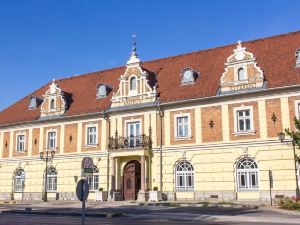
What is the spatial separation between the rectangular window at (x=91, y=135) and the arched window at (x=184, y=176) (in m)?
7.92

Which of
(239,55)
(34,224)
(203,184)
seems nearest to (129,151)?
(203,184)

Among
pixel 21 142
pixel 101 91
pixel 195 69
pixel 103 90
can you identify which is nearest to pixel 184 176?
pixel 195 69

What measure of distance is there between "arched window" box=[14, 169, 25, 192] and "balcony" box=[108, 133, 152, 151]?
10423mm

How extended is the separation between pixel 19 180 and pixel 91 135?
29.3ft

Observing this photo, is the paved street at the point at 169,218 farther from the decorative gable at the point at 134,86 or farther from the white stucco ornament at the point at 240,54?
the decorative gable at the point at 134,86

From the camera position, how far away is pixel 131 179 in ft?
112

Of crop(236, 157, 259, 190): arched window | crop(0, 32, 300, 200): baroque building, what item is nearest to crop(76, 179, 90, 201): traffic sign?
crop(0, 32, 300, 200): baroque building

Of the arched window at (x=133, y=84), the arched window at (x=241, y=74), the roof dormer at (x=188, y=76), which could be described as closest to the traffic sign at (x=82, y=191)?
the arched window at (x=241, y=74)

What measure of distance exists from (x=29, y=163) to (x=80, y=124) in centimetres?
650

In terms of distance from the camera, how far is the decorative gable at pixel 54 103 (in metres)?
39.1

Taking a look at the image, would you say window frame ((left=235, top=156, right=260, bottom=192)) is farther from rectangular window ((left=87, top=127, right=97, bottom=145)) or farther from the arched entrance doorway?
rectangular window ((left=87, top=127, right=97, bottom=145))

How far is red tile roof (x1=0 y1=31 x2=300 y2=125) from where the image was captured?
101 feet

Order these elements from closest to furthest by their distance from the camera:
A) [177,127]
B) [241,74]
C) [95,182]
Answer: [241,74] → [177,127] → [95,182]

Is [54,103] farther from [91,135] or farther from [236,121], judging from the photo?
[236,121]
